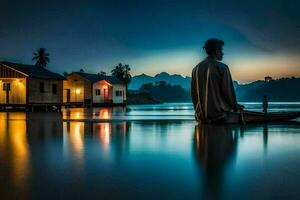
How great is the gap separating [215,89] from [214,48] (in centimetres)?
203

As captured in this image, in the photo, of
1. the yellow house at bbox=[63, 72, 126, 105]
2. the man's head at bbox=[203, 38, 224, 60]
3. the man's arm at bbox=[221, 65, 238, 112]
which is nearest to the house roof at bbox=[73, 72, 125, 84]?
the yellow house at bbox=[63, 72, 126, 105]

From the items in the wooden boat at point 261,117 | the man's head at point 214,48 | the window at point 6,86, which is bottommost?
the wooden boat at point 261,117

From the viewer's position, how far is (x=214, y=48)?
1953 centimetres

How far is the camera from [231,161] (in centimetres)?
752

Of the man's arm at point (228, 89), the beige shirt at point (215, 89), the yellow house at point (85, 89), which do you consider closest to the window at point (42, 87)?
the yellow house at point (85, 89)

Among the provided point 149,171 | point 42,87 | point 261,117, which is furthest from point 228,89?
point 42,87

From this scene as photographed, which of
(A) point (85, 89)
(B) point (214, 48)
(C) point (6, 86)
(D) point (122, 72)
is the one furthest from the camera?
(D) point (122, 72)

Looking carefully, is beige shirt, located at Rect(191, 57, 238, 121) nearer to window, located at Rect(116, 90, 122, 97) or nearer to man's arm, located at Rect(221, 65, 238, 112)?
man's arm, located at Rect(221, 65, 238, 112)

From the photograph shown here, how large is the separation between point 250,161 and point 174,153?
180 centimetres

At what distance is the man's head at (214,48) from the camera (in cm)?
1952

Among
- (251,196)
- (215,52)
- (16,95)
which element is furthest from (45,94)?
(251,196)

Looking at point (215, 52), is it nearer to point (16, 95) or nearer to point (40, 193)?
point (40, 193)

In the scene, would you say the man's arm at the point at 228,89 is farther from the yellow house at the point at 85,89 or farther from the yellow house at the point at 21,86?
the yellow house at the point at 85,89

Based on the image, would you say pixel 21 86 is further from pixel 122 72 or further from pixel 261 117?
pixel 122 72
